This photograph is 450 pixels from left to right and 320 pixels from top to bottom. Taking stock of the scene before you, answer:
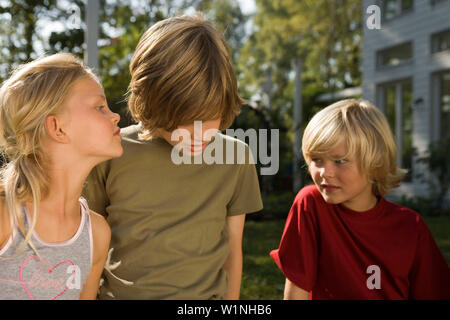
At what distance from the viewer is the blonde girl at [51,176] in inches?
55.1

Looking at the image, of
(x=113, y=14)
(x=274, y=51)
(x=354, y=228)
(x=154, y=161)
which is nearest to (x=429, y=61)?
(x=113, y=14)

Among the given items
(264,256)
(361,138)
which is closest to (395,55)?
(264,256)

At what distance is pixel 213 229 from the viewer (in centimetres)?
158

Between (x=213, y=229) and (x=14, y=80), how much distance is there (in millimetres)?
808

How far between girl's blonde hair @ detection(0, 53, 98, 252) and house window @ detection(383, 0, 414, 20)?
1100cm

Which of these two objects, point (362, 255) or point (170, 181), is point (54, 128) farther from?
point (362, 255)

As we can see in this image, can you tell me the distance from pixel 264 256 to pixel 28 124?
3414 millimetres

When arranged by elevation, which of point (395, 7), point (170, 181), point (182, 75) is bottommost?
point (170, 181)

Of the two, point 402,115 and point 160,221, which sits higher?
point 402,115

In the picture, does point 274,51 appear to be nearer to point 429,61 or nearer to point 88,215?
point 429,61

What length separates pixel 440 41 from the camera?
9.91 meters

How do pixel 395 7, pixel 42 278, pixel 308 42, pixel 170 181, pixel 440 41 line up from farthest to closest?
pixel 308 42 < pixel 395 7 < pixel 440 41 < pixel 170 181 < pixel 42 278

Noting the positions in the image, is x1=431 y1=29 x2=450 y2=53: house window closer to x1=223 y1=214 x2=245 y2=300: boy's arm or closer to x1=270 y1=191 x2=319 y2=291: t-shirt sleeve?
x1=270 y1=191 x2=319 y2=291: t-shirt sleeve

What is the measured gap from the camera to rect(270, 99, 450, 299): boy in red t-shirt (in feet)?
6.13
